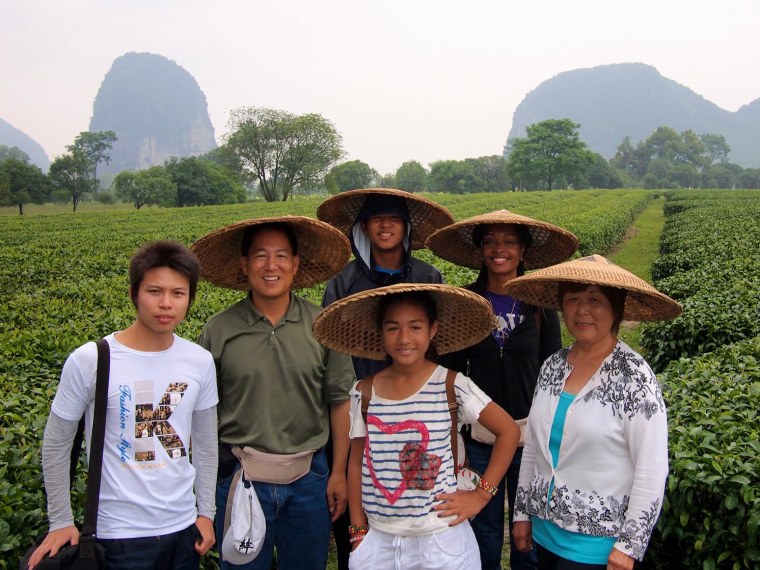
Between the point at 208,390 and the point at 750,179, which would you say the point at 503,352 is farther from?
the point at 750,179

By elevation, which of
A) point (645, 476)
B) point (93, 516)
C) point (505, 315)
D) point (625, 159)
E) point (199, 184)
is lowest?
point (93, 516)

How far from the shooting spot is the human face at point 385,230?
2.88 m

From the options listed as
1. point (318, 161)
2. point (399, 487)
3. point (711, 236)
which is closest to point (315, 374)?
point (399, 487)

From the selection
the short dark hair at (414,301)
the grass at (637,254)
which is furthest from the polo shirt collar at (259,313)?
the grass at (637,254)

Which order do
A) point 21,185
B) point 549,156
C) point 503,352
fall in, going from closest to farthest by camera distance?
point 503,352, point 21,185, point 549,156

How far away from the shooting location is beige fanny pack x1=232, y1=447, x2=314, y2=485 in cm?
218

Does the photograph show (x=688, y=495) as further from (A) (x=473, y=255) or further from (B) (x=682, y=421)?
(A) (x=473, y=255)

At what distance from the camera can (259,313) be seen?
2.28 m

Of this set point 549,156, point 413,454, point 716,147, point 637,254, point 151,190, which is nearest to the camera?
point 413,454

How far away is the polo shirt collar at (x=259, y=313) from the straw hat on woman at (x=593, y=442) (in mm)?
902

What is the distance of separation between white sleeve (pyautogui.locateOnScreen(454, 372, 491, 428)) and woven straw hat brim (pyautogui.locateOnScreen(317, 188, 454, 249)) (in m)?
1.17

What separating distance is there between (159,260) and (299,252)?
32.4 inches

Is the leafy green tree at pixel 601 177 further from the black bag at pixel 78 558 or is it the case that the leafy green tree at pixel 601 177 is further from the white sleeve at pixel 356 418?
the black bag at pixel 78 558

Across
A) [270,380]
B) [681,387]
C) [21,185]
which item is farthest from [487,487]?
[21,185]
